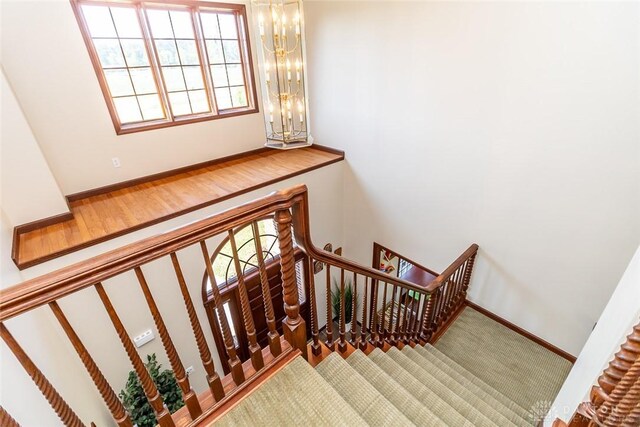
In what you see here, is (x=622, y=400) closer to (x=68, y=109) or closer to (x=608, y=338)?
(x=608, y=338)

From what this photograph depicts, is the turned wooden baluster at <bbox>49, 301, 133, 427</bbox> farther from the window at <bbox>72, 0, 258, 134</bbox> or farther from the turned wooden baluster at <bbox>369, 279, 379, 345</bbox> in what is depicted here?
the window at <bbox>72, 0, 258, 134</bbox>

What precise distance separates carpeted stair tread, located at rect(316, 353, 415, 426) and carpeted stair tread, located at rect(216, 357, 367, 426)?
0.16 m

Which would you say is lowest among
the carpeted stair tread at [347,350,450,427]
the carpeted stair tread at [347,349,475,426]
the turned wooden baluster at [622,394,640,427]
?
the carpeted stair tread at [347,349,475,426]

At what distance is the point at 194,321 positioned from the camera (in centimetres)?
132

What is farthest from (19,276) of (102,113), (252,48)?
(252,48)

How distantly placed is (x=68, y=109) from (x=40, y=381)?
3604mm

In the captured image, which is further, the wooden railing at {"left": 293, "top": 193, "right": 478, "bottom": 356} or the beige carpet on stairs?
the beige carpet on stairs

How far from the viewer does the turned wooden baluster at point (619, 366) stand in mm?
1058

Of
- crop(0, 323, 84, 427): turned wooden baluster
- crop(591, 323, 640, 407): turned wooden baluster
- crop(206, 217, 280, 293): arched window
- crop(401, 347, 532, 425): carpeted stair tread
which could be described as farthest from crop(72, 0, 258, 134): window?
crop(591, 323, 640, 407): turned wooden baluster

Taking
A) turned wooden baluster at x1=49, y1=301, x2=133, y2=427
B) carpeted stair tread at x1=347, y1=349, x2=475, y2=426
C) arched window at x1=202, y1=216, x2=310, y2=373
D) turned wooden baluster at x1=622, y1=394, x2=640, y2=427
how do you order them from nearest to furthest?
turned wooden baluster at x1=49, y1=301, x2=133, y2=427
turned wooden baluster at x1=622, y1=394, x2=640, y2=427
carpeted stair tread at x1=347, y1=349, x2=475, y2=426
arched window at x1=202, y1=216, x2=310, y2=373

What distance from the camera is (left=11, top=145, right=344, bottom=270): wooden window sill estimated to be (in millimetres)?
2908

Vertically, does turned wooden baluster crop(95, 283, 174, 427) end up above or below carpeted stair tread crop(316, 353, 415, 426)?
above

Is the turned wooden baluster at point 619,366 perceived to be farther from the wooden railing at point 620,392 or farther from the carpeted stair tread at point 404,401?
the carpeted stair tread at point 404,401

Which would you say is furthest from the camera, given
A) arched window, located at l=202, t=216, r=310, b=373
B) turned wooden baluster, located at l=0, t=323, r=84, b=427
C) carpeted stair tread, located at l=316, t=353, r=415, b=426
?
arched window, located at l=202, t=216, r=310, b=373
